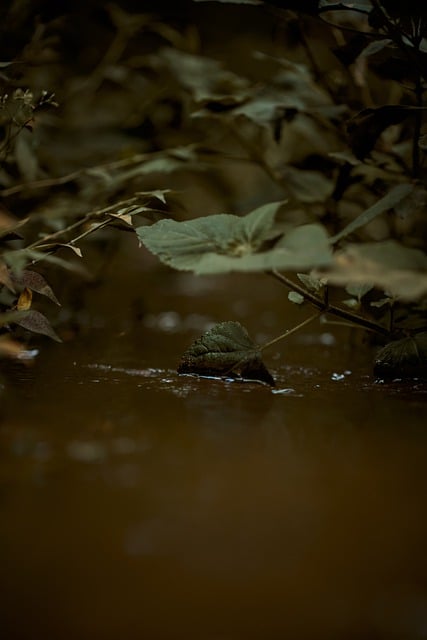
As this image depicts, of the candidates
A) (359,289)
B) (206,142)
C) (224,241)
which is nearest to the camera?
(224,241)

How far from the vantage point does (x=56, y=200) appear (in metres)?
1.20

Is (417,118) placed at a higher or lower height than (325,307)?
higher

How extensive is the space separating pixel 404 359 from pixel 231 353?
0.17m

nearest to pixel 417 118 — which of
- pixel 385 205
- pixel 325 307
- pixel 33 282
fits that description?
pixel 385 205

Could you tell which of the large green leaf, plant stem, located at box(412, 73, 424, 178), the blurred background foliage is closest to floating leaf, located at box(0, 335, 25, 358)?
the blurred background foliage

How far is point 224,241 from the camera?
58cm

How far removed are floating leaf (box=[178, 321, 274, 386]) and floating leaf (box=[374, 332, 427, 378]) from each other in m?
0.12

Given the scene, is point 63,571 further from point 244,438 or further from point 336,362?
point 336,362

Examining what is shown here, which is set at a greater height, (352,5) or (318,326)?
(352,5)

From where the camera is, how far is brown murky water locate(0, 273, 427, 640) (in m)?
0.29

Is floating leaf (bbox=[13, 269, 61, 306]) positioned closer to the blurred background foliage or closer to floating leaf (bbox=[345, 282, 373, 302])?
the blurred background foliage

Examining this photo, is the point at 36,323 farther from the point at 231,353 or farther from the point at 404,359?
the point at 404,359

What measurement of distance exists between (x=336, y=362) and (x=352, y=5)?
40 centimetres

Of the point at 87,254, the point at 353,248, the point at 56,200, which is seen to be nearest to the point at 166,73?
the point at 56,200
